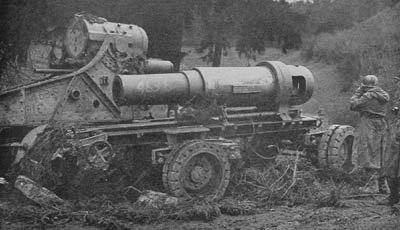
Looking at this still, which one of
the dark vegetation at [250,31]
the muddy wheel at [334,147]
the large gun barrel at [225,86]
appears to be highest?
the dark vegetation at [250,31]

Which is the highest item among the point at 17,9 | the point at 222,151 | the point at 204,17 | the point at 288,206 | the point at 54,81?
the point at 204,17

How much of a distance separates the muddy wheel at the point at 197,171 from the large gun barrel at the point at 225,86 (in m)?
1.06

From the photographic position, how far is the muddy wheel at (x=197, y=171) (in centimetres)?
794

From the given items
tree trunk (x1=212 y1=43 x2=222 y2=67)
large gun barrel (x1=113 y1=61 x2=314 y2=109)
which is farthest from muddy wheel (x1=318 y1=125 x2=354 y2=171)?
tree trunk (x1=212 y1=43 x2=222 y2=67)

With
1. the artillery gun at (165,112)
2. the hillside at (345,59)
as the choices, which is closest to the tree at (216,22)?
the hillside at (345,59)

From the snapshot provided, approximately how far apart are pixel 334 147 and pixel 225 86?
2.26 metres

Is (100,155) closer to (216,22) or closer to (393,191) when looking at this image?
(393,191)

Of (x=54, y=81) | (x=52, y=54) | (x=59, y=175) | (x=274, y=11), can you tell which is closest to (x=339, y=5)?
(x=274, y=11)

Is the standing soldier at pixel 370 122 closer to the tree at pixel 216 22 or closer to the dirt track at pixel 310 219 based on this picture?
the dirt track at pixel 310 219

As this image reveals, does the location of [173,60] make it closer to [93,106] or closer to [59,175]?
[93,106]

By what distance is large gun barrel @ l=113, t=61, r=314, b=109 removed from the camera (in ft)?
28.7

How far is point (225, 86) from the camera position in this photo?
913cm

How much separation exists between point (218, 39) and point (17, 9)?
409 inches

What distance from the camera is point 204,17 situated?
1691 cm
